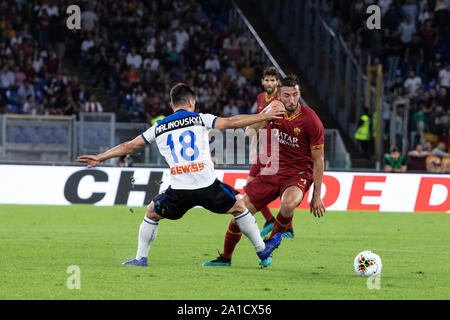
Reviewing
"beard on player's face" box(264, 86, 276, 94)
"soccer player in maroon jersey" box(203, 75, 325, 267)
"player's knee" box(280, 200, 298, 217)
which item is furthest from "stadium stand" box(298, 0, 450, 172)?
"player's knee" box(280, 200, 298, 217)

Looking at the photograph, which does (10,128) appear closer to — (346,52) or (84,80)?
(84,80)

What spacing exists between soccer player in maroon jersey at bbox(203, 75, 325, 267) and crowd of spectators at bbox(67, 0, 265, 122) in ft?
48.8

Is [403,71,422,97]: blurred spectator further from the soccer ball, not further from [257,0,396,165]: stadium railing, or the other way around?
the soccer ball

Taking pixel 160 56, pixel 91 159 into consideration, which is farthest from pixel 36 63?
pixel 91 159

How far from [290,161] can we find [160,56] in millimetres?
17674

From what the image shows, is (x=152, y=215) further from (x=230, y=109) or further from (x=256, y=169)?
(x=230, y=109)

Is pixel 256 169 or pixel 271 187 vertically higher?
pixel 271 187

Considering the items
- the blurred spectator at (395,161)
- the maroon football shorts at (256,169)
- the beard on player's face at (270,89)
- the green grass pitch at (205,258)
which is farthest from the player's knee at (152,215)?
the blurred spectator at (395,161)

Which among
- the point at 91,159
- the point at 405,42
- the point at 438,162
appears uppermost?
the point at 405,42

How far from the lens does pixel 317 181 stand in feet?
33.8

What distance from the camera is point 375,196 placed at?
19.8 meters

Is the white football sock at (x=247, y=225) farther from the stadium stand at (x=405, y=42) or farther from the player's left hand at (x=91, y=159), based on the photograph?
the stadium stand at (x=405, y=42)

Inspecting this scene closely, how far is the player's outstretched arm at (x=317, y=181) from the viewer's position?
395 inches

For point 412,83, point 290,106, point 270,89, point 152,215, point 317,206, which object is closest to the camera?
point 152,215
